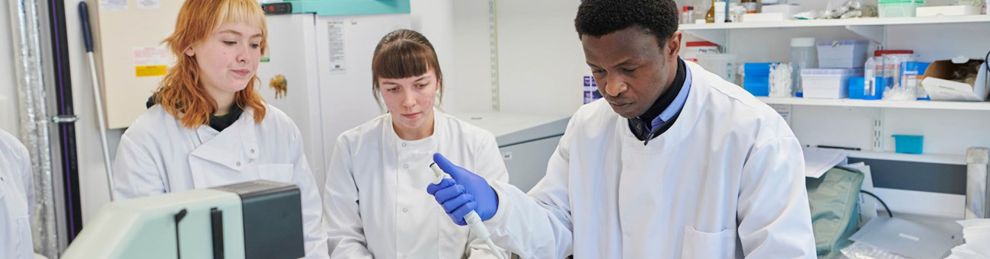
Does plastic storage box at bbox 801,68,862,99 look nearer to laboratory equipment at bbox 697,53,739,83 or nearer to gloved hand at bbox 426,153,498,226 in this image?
laboratory equipment at bbox 697,53,739,83

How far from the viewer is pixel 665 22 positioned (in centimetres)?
119

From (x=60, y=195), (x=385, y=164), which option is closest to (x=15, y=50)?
(x=60, y=195)

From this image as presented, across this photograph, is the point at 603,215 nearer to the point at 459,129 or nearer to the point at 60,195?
the point at 459,129

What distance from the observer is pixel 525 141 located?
271 cm

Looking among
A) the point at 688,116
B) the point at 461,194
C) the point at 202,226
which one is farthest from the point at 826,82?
the point at 202,226

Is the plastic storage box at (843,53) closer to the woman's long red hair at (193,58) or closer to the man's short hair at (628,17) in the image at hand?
the man's short hair at (628,17)

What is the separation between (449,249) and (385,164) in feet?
0.86

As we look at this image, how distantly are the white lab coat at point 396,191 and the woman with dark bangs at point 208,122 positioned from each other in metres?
0.11

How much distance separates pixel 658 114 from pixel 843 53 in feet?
4.08

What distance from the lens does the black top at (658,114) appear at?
127 cm

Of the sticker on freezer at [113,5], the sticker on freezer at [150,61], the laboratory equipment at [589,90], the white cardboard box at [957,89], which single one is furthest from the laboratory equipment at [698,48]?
the sticker on freezer at [113,5]

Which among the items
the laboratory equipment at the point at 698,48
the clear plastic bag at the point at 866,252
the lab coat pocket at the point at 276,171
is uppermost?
the laboratory equipment at the point at 698,48

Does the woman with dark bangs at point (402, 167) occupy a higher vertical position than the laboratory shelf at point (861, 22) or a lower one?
lower

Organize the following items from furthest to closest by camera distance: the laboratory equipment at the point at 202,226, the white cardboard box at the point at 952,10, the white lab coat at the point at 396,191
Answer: the white cardboard box at the point at 952,10, the white lab coat at the point at 396,191, the laboratory equipment at the point at 202,226
